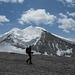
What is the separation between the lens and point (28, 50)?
1638 inches

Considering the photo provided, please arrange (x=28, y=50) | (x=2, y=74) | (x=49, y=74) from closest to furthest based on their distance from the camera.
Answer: (x=2, y=74)
(x=49, y=74)
(x=28, y=50)

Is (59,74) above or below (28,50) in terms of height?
below

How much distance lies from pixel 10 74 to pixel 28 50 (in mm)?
12647

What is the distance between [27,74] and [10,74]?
213cm

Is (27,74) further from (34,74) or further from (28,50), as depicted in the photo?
(28,50)

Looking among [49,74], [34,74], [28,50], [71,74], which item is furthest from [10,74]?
[28,50]

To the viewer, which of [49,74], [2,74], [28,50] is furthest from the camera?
[28,50]

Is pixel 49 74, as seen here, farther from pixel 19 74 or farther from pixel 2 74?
pixel 2 74

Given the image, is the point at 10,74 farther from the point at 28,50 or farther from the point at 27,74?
the point at 28,50

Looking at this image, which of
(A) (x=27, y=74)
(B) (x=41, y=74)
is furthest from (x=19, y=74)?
(B) (x=41, y=74)

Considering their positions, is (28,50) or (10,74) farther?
(28,50)

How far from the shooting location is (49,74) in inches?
1235

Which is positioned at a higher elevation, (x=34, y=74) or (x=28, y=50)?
(x=28, y=50)

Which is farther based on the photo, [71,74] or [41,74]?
[71,74]
